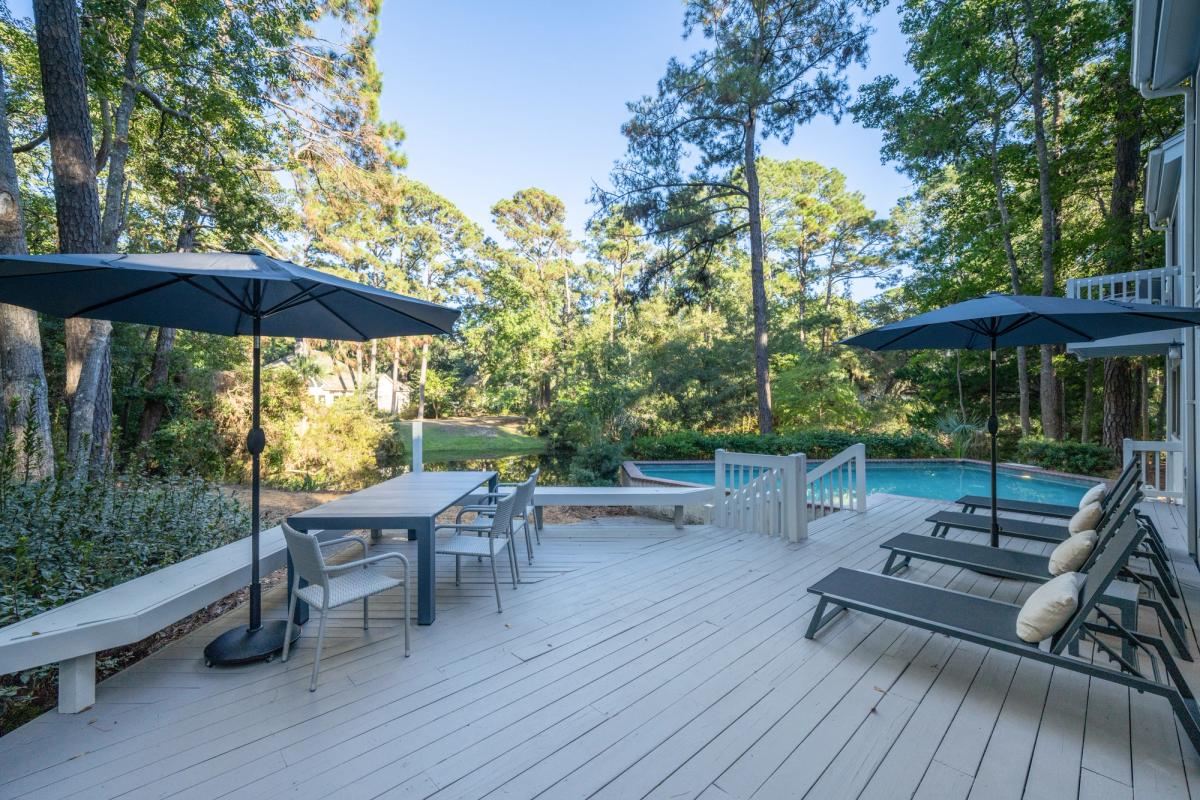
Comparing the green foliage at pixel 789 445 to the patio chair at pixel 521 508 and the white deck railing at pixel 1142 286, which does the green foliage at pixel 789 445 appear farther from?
the patio chair at pixel 521 508

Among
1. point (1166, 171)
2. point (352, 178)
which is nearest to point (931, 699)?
point (1166, 171)

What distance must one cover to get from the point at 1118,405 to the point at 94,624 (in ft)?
45.2

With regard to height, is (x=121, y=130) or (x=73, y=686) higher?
(x=121, y=130)

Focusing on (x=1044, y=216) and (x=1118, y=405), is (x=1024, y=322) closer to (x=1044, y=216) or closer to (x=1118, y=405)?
(x=1118, y=405)

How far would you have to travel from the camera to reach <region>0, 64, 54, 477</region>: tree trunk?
12.8 feet

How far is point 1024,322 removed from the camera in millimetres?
3600

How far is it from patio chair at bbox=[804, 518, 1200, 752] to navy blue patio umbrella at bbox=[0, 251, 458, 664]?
2991mm

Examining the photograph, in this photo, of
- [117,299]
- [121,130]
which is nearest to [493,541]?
[117,299]

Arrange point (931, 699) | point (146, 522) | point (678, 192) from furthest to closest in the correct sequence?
point (678, 192), point (146, 522), point (931, 699)

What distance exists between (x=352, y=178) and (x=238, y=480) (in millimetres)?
6137

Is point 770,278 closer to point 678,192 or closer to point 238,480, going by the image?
point 678,192

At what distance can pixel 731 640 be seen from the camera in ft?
8.87

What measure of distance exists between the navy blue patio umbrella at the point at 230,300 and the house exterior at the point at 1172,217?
5518 millimetres

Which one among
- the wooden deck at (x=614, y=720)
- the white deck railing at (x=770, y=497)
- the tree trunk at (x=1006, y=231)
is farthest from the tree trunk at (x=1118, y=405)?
the wooden deck at (x=614, y=720)
